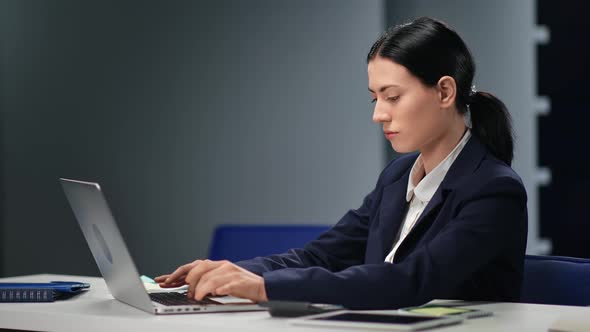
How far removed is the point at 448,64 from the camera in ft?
7.37

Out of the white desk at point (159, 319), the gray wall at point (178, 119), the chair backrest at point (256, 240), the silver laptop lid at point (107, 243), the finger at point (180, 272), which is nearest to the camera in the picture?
the white desk at point (159, 319)

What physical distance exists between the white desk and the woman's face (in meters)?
0.45

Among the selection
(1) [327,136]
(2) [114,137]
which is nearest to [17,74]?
(2) [114,137]

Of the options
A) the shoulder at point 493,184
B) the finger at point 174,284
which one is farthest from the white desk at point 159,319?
the shoulder at point 493,184

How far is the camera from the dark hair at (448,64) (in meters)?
2.20

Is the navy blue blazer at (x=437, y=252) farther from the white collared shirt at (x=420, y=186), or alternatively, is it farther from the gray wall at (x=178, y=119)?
the gray wall at (x=178, y=119)

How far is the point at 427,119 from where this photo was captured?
7.24ft

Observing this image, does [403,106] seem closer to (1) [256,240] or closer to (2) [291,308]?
(2) [291,308]

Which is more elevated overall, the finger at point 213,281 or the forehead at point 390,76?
the forehead at point 390,76

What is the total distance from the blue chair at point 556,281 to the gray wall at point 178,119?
7.65ft

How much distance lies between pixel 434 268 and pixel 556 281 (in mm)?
432

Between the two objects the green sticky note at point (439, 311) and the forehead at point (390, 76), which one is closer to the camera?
the green sticky note at point (439, 311)

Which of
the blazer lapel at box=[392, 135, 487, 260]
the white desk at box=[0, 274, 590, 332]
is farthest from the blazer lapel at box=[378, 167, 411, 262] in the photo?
the white desk at box=[0, 274, 590, 332]

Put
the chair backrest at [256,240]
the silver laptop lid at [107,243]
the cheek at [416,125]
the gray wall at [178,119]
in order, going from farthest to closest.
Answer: the gray wall at [178,119] → the chair backrest at [256,240] → the cheek at [416,125] → the silver laptop lid at [107,243]
